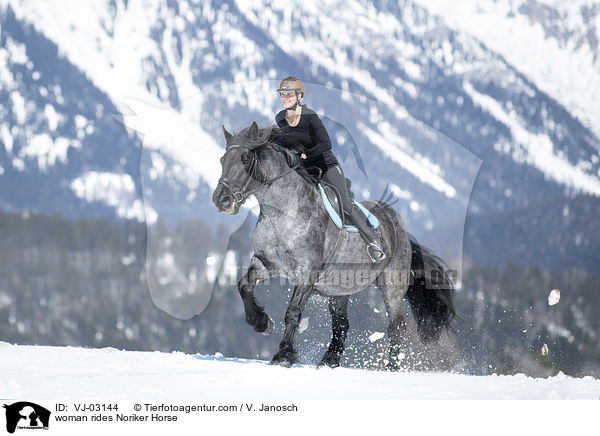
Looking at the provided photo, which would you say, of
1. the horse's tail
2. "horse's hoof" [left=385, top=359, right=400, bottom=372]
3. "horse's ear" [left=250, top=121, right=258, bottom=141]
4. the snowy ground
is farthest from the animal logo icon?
the horse's tail

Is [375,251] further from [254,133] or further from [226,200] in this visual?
[226,200]

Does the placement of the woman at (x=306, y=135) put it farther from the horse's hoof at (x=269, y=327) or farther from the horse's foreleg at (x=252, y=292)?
the horse's hoof at (x=269, y=327)

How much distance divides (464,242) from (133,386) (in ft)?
18.2

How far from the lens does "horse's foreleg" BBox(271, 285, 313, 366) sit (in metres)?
8.39

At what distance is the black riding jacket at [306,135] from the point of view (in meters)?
8.62

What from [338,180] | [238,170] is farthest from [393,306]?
[238,170]

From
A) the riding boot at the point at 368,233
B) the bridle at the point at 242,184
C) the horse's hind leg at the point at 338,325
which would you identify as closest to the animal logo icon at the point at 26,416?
the bridle at the point at 242,184

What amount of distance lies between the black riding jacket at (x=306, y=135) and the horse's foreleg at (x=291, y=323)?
1.79 m

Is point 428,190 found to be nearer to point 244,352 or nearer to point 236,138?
point 236,138

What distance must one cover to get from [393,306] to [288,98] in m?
3.85

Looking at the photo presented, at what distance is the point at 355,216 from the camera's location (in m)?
9.34

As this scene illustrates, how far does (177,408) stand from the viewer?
602 centimetres

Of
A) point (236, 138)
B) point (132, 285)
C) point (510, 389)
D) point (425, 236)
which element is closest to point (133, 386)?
point (236, 138)

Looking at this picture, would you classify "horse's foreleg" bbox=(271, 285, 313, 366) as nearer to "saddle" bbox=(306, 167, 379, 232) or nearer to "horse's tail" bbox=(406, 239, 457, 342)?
"saddle" bbox=(306, 167, 379, 232)
